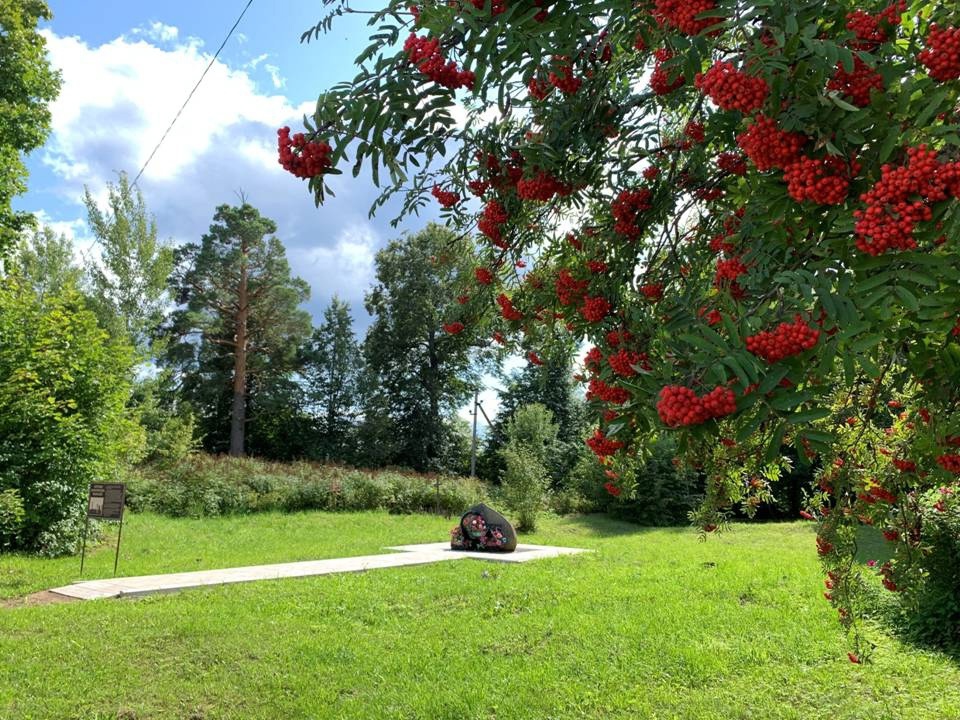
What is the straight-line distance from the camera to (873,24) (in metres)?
1.60

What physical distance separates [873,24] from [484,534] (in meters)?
10.2

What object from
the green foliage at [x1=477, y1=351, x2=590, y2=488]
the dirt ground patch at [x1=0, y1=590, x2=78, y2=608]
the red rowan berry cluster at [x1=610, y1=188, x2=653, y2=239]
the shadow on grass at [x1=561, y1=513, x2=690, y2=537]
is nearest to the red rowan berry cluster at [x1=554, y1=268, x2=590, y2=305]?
the red rowan berry cluster at [x1=610, y1=188, x2=653, y2=239]

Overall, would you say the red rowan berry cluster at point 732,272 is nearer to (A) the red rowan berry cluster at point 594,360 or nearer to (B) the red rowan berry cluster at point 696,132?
(A) the red rowan berry cluster at point 594,360

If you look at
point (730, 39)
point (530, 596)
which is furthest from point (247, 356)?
point (730, 39)

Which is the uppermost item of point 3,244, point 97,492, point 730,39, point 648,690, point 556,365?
point 3,244

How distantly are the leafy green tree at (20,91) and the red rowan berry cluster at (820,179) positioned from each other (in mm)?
12727

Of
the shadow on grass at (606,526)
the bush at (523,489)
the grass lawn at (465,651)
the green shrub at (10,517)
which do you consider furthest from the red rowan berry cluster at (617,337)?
the shadow on grass at (606,526)

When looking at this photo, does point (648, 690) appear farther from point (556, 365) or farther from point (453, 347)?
point (453, 347)

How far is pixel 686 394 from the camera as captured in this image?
1.33 metres

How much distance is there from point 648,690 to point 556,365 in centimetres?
221

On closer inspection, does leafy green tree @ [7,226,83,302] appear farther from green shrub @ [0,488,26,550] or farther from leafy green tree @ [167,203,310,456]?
green shrub @ [0,488,26,550]

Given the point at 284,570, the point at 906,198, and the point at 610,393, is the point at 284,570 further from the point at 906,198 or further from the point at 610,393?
the point at 906,198

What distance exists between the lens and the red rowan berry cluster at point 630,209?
284 cm

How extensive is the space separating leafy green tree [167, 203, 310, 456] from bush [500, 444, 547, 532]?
14.4 m
